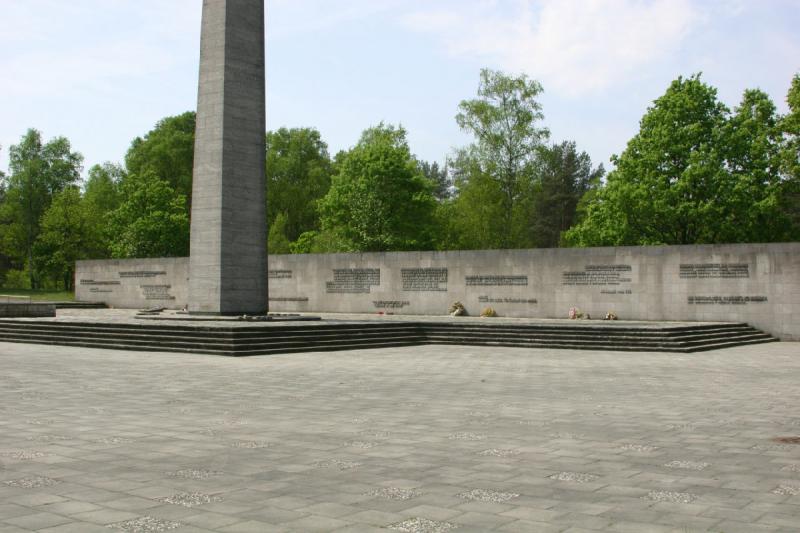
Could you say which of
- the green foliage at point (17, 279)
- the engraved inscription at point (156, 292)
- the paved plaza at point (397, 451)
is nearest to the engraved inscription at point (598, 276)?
the paved plaza at point (397, 451)

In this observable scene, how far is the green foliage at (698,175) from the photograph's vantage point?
36.4m

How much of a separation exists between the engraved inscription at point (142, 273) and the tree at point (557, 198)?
108 feet

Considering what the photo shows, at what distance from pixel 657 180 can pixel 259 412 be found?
31680 millimetres

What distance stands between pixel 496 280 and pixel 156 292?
1920cm

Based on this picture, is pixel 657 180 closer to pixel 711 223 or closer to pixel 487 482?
pixel 711 223

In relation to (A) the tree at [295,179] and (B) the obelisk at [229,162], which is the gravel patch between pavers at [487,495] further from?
(A) the tree at [295,179]

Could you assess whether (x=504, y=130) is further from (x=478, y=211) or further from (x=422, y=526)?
(x=422, y=526)

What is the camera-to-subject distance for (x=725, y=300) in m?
25.6

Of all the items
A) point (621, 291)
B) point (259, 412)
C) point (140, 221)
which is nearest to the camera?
point (259, 412)

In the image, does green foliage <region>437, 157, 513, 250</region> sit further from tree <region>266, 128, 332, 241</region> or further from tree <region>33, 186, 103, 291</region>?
tree <region>33, 186, 103, 291</region>

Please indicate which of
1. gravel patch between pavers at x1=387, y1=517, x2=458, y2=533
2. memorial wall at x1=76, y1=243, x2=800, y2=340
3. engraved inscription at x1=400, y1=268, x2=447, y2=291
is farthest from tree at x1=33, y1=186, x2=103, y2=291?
gravel patch between pavers at x1=387, y1=517, x2=458, y2=533

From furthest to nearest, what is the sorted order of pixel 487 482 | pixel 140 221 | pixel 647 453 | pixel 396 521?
1. pixel 140 221
2. pixel 647 453
3. pixel 487 482
4. pixel 396 521

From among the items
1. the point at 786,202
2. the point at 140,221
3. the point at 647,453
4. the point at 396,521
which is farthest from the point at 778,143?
the point at 140,221

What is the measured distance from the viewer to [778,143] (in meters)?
38.6
